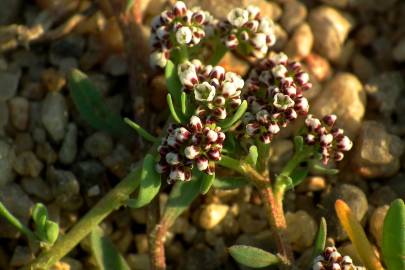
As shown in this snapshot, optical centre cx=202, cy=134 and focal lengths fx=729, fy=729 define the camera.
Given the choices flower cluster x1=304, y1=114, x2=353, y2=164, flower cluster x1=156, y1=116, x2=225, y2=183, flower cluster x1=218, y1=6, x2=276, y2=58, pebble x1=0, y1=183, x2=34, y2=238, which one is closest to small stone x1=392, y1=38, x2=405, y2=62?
flower cluster x1=218, y1=6, x2=276, y2=58

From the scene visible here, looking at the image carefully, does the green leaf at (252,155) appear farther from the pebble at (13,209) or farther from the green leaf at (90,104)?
the pebble at (13,209)

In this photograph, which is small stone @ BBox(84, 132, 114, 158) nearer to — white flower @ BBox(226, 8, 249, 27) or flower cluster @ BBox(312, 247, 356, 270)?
white flower @ BBox(226, 8, 249, 27)

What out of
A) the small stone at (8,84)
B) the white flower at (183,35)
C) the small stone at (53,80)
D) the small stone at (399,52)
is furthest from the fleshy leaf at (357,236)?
the small stone at (8,84)

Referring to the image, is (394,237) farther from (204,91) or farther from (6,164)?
(6,164)

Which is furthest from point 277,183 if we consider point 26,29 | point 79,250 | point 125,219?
point 26,29

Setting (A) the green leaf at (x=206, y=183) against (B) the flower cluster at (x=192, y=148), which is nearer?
(B) the flower cluster at (x=192, y=148)

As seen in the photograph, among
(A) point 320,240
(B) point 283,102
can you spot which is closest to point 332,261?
(A) point 320,240
